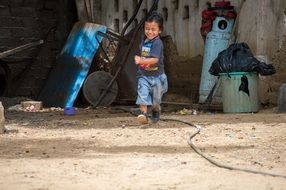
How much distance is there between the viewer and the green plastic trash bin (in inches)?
355

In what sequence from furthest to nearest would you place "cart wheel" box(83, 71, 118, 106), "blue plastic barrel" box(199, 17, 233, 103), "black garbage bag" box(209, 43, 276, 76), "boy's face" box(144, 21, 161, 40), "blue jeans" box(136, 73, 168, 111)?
"cart wheel" box(83, 71, 118, 106)
"blue plastic barrel" box(199, 17, 233, 103)
"black garbage bag" box(209, 43, 276, 76)
"blue jeans" box(136, 73, 168, 111)
"boy's face" box(144, 21, 161, 40)

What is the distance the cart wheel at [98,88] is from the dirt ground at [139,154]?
2924 millimetres

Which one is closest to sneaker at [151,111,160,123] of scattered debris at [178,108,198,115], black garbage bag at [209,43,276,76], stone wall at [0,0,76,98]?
scattered debris at [178,108,198,115]

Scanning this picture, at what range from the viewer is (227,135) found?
6.29 meters

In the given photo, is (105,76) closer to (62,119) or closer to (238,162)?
(62,119)

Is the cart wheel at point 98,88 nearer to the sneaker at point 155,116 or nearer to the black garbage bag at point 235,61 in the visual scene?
the black garbage bag at point 235,61

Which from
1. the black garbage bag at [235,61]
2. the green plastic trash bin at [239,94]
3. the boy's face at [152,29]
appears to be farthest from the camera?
the green plastic trash bin at [239,94]

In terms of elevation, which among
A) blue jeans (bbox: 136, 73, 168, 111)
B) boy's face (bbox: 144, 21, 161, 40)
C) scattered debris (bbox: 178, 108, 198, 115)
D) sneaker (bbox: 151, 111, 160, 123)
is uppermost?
boy's face (bbox: 144, 21, 161, 40)

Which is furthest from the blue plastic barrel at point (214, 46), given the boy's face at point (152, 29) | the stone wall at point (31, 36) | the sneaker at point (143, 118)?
the stone wall at point (31, 36)

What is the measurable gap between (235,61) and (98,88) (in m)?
3.07

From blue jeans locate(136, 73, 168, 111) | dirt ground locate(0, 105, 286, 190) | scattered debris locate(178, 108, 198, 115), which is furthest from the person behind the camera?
scattered debris locate(178, 108, 198, 115)

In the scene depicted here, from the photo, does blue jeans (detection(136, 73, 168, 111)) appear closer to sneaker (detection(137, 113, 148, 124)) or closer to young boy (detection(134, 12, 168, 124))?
young boy (detection(134, 12, 168, 124))

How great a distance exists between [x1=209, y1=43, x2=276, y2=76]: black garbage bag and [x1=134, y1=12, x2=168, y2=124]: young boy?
1.74 meters

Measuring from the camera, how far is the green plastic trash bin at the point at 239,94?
29.6ft
